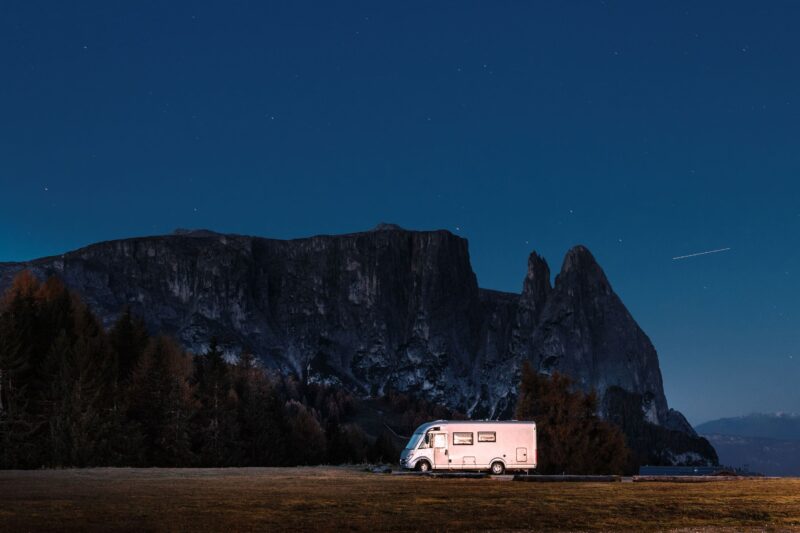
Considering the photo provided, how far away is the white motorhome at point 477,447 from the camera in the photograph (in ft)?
153

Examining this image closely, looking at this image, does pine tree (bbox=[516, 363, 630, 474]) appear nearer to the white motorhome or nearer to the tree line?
the white motorhome

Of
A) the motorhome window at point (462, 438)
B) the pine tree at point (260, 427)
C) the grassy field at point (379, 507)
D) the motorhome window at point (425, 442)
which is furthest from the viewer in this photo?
the pine tree at point (260, 427)

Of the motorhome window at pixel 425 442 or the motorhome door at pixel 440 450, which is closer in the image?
the motorhome door at pixel 440 450

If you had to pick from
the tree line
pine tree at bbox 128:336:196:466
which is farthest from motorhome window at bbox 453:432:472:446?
pine tree at bbox 128:336:196:466

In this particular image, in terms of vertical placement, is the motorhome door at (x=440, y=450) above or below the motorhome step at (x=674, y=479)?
above

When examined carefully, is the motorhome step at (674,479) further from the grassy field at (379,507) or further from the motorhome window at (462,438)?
the motorhome window at (462,438)

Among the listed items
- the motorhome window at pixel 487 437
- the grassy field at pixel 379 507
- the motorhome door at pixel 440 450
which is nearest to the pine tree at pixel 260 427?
the motorhome door at pixel 440 450

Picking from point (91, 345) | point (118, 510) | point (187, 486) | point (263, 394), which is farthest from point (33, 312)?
point (118, 510)

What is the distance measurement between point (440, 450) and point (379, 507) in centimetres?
2448

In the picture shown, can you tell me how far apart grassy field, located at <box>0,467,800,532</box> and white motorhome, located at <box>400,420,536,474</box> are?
44.3 feet

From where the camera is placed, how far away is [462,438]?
46969mm

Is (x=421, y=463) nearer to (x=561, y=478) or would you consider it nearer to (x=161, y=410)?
(x=561, y=478)

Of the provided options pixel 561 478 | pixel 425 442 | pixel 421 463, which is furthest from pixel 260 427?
pixel 561 478

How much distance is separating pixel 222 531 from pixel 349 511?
5229 millimetres
